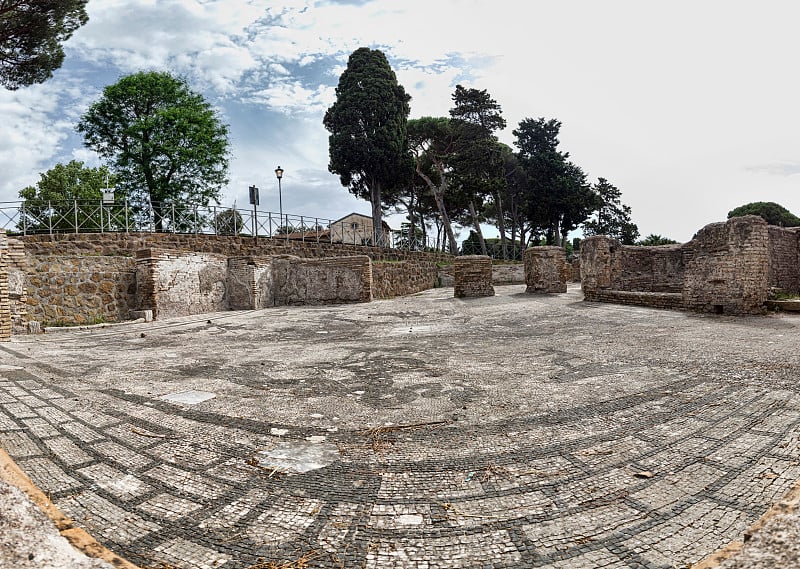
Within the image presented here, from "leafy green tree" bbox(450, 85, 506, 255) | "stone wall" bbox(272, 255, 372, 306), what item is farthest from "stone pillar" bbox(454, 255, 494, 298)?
"leafy green tree" bbox(450, 85, 506, 255)

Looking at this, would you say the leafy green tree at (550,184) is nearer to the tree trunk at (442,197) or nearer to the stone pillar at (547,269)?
the tree trunk at (442,197)

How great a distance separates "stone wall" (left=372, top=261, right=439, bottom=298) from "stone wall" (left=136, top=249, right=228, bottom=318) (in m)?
5.28

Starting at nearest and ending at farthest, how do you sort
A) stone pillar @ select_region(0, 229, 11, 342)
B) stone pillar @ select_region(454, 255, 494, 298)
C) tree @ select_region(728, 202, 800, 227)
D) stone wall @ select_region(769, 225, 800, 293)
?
stone pillar @ select_region(0, 229, 11, 342)
stone wall @ select_region(769, 225, 800, 293)
stone pillar @ select_region(454, 255, 494, 298)
tree @ select_region(728, 202, 800, 227)

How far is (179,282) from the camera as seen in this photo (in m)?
11.4

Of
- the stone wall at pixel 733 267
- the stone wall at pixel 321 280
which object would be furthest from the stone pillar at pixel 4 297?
the stone wall at pixel 733 267

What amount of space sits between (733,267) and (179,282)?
13.1 meters

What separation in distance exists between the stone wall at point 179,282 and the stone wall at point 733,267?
12402 millimetres

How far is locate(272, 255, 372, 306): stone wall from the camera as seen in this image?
1370 centimetres

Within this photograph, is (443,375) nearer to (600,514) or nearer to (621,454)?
(621,454)

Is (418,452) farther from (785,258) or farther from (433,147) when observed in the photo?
(433,147)

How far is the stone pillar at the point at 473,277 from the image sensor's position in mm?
14352

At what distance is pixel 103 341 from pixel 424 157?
28631 millimetres

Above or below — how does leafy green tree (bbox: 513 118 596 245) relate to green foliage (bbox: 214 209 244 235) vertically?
above

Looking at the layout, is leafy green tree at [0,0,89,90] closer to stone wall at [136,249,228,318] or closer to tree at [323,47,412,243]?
stone wall at [136,249,228,318]
